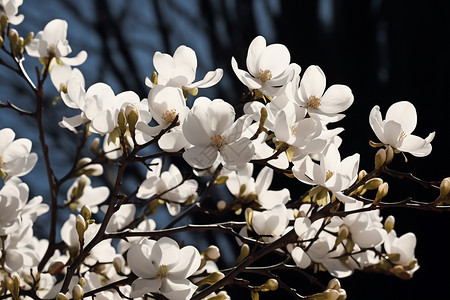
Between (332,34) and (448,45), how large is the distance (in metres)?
0.37

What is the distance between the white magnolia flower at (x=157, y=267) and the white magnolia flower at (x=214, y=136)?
0.08 metres

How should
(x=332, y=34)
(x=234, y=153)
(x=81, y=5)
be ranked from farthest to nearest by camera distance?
(x=81, y=5) → (x=332, y=34) → (x=234, y=153)

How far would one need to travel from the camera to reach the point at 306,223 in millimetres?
471

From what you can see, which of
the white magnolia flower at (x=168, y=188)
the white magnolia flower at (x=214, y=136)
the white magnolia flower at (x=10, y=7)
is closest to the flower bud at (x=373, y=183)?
the white magnolia flower at (x=214, y=136)

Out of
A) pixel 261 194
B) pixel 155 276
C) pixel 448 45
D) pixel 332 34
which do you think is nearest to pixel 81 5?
pixel 332 34

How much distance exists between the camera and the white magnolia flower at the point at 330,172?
433 mm

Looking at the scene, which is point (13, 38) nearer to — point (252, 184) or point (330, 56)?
point (252, 184)

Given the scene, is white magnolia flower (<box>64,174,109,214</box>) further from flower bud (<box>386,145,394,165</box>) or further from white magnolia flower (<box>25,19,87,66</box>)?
flower bud (<box>386,145,394,165</box>)

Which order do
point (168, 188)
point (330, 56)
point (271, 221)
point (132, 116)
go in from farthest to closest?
point (330, 56) < point (168, 188) < point (271, 221) < point (132, 116)

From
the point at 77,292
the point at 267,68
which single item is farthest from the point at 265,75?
the point at 77,292

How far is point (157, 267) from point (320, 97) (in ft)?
0.64

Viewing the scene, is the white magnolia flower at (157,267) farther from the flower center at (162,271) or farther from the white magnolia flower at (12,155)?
the white magnolia flower at (12,155)

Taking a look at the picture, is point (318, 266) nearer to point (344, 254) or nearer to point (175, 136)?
point (344, 254)

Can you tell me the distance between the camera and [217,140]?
0.42m
